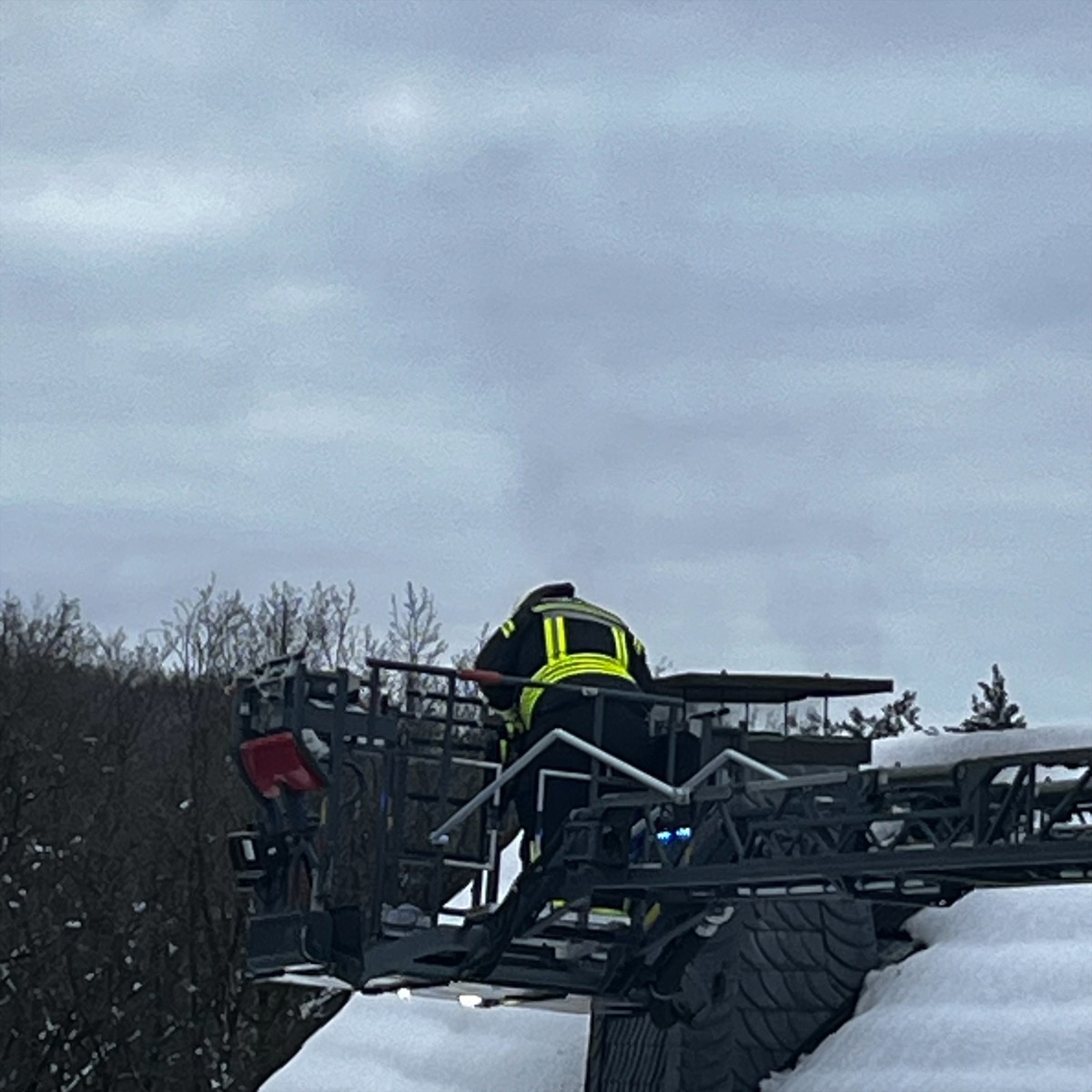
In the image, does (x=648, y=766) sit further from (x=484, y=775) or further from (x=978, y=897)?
(x=978, y=897)

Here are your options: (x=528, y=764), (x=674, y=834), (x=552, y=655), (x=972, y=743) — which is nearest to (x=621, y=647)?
(x=552, y=655)

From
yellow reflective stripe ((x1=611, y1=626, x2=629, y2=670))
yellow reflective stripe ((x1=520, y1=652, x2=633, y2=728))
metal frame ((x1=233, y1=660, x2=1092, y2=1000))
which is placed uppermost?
yellow reflective stripe ((x1=611, y1=626, x2=629, y2=670))

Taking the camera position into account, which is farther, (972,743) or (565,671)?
(972,743)

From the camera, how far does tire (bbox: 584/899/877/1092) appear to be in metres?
15.0

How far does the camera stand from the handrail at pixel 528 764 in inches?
513

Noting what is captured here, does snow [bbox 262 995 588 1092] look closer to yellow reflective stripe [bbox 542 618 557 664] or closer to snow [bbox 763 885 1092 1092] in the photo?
snow [bbox 763 885 1092 1092]

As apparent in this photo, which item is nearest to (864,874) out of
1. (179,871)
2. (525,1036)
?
(525,1036)

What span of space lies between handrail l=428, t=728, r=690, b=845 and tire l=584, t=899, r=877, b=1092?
5.82 feet

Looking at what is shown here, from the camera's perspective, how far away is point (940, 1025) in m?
14.1

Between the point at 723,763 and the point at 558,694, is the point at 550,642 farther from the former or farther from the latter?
→ the point at 723,763

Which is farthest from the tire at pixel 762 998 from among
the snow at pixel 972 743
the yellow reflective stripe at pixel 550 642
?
the yellow reflective stripe at pixel 550 642

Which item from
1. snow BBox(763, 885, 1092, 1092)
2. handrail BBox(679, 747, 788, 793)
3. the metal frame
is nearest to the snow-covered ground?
A: snow BBox(763, 885, 1092, 1092)

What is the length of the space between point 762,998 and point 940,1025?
52.3 inches

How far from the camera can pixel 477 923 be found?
1396 centimetres
